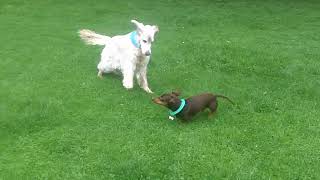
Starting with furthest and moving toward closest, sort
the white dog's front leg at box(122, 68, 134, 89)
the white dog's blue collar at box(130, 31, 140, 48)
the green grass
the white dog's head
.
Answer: the white dog's front leg at box(122, 68, 134, 89)
the white dog's blue collar at box(130, 31, 140, 48)
the white dog's head
the green grass

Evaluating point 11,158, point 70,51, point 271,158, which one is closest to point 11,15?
point 70,51

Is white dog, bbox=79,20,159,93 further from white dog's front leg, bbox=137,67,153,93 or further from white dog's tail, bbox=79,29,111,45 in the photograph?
white dog's tail, bbox=79,29,111,45

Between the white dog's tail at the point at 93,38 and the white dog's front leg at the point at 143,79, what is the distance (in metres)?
1.68

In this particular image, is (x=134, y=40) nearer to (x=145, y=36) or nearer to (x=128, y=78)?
(x=145, y=36)

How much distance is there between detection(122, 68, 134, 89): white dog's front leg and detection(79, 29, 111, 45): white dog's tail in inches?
64.7

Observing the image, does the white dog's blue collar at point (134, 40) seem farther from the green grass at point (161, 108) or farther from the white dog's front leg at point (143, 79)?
the green grass at point (161, 108)

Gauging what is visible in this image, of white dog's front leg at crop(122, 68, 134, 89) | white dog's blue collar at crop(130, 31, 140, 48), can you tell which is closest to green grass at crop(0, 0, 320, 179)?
white dog's front leg at crop(122, 68, 134, 89)

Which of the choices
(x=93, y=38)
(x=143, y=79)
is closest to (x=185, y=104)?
(x=143, y=79)

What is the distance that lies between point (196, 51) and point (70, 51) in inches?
98.0

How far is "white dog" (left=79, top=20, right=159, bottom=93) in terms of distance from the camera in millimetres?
8633

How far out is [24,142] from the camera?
24.3ft

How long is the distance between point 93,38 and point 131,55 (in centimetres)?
237

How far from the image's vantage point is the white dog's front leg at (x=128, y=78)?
915 cm

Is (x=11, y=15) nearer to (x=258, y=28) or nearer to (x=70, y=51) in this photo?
(x=70, y=51)
